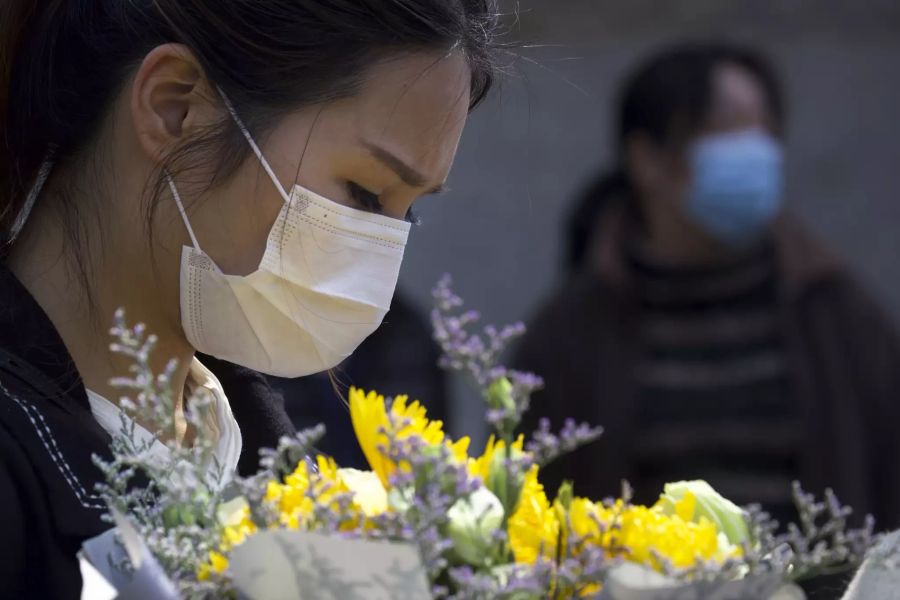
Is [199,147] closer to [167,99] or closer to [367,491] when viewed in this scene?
[167,99]

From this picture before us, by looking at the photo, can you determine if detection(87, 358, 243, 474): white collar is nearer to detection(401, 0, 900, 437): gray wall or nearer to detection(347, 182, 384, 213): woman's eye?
detection(347, 182, 384, 213): woman's eye

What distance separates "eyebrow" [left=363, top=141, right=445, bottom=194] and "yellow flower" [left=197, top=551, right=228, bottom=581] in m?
0.67

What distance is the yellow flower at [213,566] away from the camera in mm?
1170

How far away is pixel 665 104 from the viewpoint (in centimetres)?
418

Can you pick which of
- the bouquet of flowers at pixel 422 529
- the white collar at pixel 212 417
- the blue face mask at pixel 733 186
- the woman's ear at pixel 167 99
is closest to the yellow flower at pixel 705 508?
the bouquet of flowers at pixel 422 529

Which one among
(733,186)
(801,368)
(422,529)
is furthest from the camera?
(733,186)

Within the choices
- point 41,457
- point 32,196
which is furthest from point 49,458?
point 32,196

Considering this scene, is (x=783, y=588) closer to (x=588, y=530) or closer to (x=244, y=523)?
(x=588, y=530)

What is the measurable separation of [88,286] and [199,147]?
0.19m

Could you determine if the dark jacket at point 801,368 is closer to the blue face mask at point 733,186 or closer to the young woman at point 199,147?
the blue face mask at point 733,186

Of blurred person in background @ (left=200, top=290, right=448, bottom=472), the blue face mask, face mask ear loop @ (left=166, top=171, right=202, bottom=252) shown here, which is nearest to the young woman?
face mask ear loop @ (left=166, top=171, right=202, bottom=252)

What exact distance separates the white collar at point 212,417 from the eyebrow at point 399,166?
311 millimetres

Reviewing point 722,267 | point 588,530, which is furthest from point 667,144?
point 588,530

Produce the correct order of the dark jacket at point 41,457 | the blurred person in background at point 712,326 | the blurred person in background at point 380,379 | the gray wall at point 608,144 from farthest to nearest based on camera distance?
the gray wall at point 608,144, the blurred person in background at point 712,326, the blurred person in background at point 380,379, the dark jacket at point 41,457
